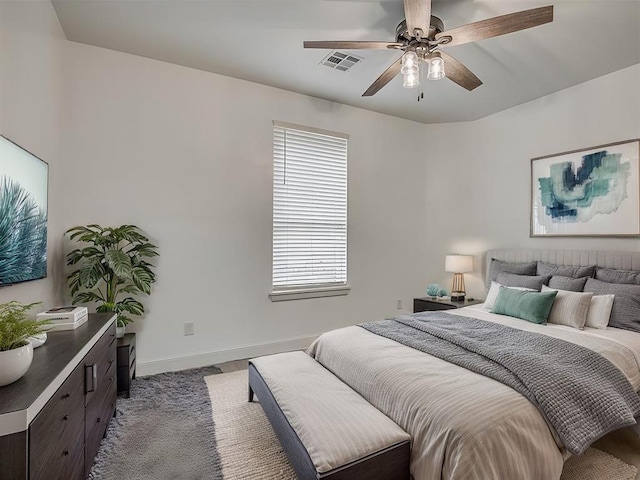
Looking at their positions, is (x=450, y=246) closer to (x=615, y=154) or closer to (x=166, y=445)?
(x=615, y=154)

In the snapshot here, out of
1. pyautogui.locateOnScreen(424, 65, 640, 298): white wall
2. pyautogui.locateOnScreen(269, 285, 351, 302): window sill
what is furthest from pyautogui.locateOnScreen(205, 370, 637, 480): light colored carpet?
pyautogui.locateOnScreen(424, 65, 640, 298): white wall

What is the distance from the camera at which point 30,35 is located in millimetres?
2047

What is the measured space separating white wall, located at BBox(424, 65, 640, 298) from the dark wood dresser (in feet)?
13.4

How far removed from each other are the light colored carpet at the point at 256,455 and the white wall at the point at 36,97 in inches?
58.4

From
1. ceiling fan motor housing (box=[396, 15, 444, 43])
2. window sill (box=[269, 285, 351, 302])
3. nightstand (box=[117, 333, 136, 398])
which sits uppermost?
ceiling fan motor housing (box=[396, 15, 444, 43])

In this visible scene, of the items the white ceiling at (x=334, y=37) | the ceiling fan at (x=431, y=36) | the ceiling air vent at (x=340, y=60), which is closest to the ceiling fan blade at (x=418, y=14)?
the ceiling fan at (x=431, y=36)

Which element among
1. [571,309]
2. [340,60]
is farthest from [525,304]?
[340,60]

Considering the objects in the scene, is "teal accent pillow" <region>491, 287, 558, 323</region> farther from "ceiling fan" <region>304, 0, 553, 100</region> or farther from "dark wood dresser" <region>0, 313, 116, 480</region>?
Result: "dark wood dresser" <region>0, 313, 116, 480</region>

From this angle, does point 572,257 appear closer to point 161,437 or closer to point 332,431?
point 332,431

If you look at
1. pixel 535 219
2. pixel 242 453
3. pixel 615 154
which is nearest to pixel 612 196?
pixel 615 154

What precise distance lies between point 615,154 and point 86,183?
497 centimetres

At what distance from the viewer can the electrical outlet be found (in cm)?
324

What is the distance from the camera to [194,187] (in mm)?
3297

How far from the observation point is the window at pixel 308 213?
3.76 meters
